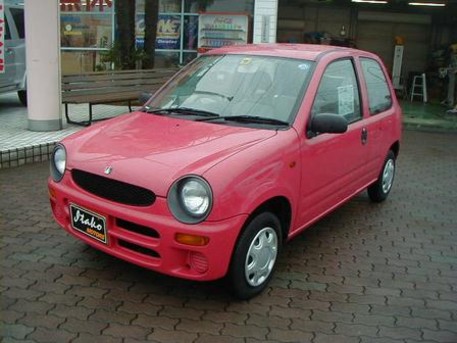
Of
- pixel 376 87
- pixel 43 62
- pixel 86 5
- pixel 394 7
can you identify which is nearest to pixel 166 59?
pixel 86 5

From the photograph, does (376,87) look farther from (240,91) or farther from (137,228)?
(137,228)

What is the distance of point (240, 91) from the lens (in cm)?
440

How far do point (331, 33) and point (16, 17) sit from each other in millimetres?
10597

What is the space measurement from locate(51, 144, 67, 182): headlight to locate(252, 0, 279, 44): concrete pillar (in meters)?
10.1

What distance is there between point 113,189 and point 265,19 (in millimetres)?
10684

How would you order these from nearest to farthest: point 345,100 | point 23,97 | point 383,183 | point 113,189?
point 113,189, point 345,100, point 383,183, point 23,97

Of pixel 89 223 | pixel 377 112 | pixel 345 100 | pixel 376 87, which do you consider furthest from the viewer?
pixel 376 87

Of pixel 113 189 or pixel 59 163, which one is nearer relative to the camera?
pixel 113 189

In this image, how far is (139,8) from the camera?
1475cm

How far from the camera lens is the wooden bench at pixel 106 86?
8.72 meters

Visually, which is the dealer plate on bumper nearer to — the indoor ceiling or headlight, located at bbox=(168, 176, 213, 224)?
headlight, located at bbox=(168, 176, 213, 224)

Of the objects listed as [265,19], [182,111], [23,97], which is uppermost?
[265,19]

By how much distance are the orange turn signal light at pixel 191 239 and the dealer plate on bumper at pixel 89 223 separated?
0.55 m

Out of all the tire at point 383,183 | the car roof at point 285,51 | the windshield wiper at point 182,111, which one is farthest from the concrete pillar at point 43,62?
the tire at point 383,183
